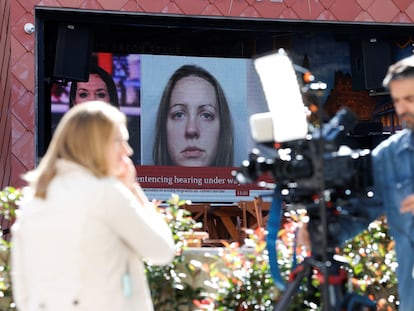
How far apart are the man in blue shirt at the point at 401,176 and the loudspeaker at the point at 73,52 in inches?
302

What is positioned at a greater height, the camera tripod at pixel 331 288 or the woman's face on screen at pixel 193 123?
the woman's face on screen at pixel 193 123

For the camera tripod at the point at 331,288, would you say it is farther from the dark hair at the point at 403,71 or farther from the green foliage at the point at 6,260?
the green foliage at the point at 6,260

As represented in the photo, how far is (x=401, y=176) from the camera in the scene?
9.24 ft

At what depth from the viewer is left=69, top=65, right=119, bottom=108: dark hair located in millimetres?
11680

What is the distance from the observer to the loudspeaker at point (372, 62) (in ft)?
36.6

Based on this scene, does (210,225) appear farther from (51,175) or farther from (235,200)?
(51,175)

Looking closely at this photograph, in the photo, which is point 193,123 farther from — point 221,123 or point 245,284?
point 245,284

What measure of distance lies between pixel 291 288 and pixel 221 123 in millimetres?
9450

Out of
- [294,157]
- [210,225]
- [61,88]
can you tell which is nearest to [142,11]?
[61,88]

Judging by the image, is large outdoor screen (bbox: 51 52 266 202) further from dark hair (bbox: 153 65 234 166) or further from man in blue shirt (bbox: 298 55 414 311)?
man in blue shirt (bbox: 298 55 414 311)

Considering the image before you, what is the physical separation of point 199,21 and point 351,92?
300 centimetres

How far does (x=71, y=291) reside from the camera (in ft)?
8.27

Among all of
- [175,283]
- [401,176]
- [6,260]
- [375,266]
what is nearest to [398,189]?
[401,176]

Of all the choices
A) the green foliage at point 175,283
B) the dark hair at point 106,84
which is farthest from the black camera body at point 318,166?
the dark hair at point 106,84
